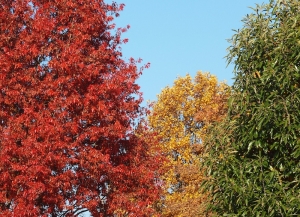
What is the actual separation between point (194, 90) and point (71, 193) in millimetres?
21327

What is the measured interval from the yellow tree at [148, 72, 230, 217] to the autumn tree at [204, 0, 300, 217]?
1828cm

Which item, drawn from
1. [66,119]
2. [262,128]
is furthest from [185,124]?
[262,128]

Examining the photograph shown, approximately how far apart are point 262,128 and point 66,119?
881 cm

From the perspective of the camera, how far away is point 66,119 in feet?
67.7

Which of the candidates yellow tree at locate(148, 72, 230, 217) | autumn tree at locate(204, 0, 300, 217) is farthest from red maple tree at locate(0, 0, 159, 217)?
yellow tree at locate(148, 72, 230, 217)

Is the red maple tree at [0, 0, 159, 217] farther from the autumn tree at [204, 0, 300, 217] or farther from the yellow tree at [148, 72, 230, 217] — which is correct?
the yellow tree at [148, 72, 230, 217]

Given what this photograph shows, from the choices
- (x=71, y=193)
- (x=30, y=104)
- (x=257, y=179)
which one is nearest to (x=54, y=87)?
(x=30, y=104)

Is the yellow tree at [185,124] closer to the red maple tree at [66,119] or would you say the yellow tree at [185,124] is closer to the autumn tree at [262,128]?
the red maple tree at [66,119]

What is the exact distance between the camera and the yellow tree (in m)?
35.0

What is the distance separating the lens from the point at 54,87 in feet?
68.6

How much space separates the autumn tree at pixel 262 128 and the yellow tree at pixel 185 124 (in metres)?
18.3

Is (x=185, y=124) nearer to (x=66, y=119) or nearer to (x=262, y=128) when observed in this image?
(x=66, y=119)

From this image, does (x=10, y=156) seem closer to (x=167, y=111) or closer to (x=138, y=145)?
(x=138, y=145)

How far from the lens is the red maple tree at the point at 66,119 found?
65.0 feet
